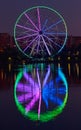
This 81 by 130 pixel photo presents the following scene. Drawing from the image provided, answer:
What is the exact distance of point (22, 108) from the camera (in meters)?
8.77

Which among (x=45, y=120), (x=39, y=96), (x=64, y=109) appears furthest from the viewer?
(x=39, y=96)

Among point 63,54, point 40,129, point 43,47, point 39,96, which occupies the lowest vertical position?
point 40,129

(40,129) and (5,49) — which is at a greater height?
(5,49)

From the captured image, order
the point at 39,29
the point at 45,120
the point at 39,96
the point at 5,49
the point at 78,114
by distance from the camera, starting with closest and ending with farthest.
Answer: the point at 45,120 < the point at 78,114 < the point at 39,96 < the point at 39,29 < the point at 5,49

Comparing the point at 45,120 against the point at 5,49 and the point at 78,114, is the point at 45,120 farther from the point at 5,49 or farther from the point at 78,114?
the point at 5,49

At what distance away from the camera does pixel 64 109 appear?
8.42 meters

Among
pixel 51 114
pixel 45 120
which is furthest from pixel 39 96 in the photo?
→ pixel 45 120

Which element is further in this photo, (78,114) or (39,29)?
(39,29)

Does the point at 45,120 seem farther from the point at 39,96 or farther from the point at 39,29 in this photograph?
the point at 39,29

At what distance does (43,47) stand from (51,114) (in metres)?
30.9

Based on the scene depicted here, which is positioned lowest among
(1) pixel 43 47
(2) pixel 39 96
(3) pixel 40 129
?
(3) pixel 40 129

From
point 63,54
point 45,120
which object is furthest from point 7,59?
point 45,120

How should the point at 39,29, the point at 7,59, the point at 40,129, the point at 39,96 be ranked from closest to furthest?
1. the point at 40,129
2. the point at 39,96
3. the point at 39,29
4. the point at 7,59

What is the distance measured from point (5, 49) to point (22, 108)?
6100 centimetres
